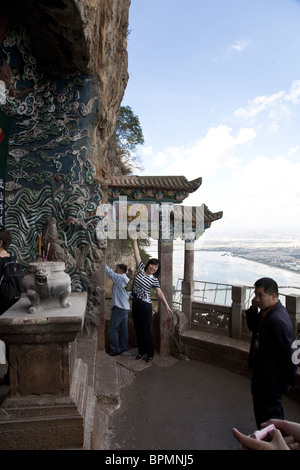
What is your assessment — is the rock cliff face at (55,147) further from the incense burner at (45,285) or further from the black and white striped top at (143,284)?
the incense burner at (45,285)

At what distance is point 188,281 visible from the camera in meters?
6.44

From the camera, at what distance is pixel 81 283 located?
4277mm

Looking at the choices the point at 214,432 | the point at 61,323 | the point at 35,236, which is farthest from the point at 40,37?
the point at 214,432

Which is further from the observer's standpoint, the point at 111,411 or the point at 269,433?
the point at 111,411

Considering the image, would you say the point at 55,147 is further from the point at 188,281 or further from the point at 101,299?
the point at 188,281

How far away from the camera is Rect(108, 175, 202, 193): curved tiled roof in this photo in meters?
5.98

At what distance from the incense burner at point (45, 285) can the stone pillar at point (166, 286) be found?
345 cm

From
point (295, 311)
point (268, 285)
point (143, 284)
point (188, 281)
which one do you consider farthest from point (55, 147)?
point (295, 311)

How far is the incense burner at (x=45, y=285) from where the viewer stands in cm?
229

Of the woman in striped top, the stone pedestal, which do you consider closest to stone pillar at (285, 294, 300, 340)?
the woman in striped top

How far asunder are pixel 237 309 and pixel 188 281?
1.40 m

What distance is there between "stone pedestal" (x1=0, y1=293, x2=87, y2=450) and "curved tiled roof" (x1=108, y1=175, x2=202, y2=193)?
4.05 metres

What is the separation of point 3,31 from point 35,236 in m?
2.78
